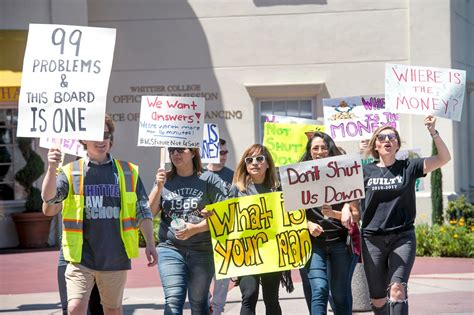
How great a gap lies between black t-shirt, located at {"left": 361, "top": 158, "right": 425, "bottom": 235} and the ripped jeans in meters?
0.08

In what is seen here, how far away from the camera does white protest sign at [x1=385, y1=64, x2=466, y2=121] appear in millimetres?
8992

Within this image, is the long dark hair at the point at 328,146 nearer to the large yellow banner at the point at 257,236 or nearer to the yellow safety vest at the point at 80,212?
the large yellow banner at the point at 257,236

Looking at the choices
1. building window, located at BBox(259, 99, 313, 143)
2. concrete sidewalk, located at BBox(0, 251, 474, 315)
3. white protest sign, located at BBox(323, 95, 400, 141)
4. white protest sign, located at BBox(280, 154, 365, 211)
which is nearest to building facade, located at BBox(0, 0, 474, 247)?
building window, located at BBox(259, 99, 313, 143)

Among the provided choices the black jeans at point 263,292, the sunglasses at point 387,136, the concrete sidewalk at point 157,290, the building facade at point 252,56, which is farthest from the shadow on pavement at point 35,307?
the building facade at point 252,56

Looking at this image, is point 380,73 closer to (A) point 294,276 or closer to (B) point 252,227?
(A) point 294,276

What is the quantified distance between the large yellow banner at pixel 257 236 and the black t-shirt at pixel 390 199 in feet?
1.85

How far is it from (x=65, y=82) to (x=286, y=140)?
16.5ft

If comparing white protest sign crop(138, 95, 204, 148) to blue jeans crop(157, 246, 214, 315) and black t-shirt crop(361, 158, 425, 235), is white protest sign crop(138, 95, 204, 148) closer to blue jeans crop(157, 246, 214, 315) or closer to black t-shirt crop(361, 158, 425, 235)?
blue jeans crop(157, 246, 214, 315)

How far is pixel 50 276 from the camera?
14.5 m

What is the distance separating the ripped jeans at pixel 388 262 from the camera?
298 inches

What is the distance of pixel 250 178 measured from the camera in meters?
7.92

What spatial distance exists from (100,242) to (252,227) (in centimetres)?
152

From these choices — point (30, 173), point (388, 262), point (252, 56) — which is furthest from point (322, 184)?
point (252, 56)

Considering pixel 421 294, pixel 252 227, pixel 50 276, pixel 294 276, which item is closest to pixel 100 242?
pixel 252 227
